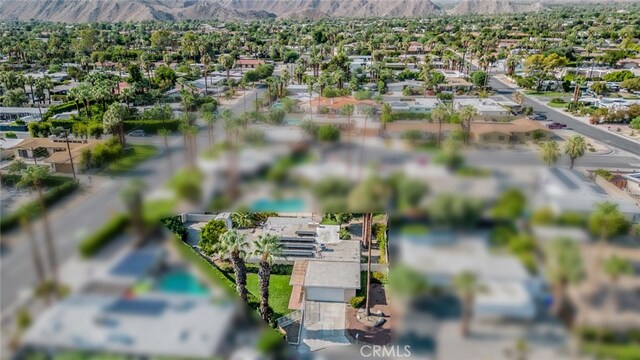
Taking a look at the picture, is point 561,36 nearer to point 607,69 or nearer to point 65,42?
point 607,69

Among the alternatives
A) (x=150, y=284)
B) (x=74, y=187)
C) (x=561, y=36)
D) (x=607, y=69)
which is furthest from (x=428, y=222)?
(x=561, y=36)

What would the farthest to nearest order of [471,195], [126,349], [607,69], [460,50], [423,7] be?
1. [423,7]
2. [460,50]
3. [607,69]
4. [471,195]
5. [126,349]

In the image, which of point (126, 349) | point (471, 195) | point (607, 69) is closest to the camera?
point (126, 349)

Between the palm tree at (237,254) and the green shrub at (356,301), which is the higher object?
the palm tree at (237,254)

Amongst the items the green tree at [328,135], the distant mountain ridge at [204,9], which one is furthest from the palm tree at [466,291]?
the distant mountain ridge at [204,9]

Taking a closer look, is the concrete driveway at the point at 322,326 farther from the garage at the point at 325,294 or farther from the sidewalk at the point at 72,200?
the sidewalk at the point at 72,200

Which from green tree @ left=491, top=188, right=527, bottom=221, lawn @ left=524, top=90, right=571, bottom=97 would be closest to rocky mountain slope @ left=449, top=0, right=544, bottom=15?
lawn @ left=524, top=90, right=571, bottom=97

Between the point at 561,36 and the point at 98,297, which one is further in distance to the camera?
the point at 561,36

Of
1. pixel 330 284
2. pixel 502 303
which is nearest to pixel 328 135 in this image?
pixel 502 303

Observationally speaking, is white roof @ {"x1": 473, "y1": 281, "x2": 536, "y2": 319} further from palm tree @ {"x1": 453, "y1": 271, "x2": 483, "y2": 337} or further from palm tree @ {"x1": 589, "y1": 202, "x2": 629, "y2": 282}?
palm tree @ {"x1": 589, "y1": 202, "x2": 629, "y2": 282}
